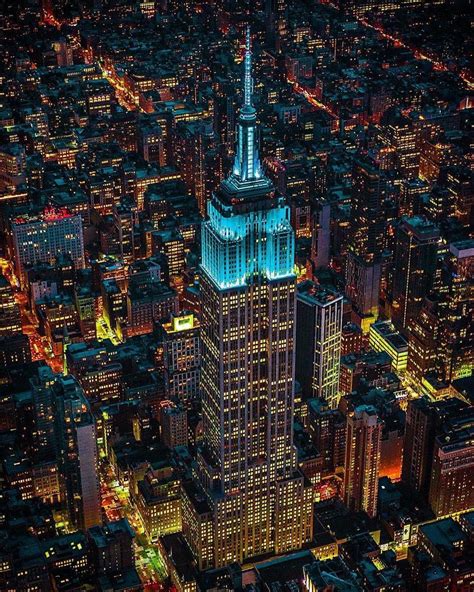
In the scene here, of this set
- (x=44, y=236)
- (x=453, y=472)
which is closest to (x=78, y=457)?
(x=453, y=472)

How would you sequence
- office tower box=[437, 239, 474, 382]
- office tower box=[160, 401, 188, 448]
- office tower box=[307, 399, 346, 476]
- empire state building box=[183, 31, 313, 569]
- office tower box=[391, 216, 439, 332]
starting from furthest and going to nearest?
office tower box=[391, 216, 439, 332] → office tower box=[437, 239, 474, 382] → office tower box=[307, 399, 346, 476] → office tower box=[160, 401, 188, 448] → empire state building box=[183, 31, 313, 569]

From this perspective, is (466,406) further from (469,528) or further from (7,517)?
(7,517)

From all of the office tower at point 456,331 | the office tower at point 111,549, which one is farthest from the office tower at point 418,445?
the office tower at point 111,549

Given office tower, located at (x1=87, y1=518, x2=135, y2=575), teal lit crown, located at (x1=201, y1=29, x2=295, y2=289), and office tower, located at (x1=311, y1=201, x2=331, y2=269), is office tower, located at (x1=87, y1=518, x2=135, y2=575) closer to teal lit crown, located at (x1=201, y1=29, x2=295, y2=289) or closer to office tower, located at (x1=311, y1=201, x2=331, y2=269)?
teal lit crown, located at (x1=201, y1=29, x2=295, y2=289)

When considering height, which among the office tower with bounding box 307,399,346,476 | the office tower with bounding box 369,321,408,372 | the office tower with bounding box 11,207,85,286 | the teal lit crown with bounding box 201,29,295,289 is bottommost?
the office tower with bounding box 369,321,408,372

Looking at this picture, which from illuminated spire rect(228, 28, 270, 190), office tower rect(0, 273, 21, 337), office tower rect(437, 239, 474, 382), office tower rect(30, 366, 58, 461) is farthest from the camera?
office tower rect(0, 273, 21, 337)

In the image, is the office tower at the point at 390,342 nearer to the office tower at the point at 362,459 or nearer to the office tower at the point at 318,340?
the office tower at the point at 318,340

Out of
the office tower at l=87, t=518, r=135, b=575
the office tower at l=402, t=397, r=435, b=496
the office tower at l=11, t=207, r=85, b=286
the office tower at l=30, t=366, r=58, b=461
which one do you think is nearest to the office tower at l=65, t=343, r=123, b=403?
the office tower at l=30, t=366, r=58, b=461
